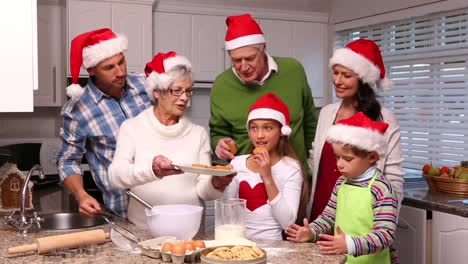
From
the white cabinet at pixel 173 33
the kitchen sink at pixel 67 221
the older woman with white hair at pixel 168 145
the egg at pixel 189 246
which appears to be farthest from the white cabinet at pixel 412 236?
the white cabinet at pixel 173 33

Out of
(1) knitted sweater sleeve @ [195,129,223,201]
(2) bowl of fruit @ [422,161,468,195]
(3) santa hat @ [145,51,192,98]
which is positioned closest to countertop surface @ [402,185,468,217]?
(2) bowl of fruit @ [422,161,468,195]

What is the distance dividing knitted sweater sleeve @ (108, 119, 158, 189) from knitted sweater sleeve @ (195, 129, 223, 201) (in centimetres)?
21

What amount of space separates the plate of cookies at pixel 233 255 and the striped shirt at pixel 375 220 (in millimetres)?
371

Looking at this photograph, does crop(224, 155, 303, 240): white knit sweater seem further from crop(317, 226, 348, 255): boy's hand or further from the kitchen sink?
the kitchen sink

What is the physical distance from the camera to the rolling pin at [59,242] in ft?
5.24

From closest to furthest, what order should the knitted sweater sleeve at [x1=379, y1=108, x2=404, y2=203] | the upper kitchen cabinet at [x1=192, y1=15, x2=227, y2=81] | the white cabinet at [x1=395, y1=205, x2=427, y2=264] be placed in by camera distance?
the knitted sweater sleeve at [x1=379, y1=108, x2=404, y2=203] < the white cabinet at [x1=395, y1=205, x2=427, y2=264] < the upper kitchen cabinet at [x1=192, y1=15, x2=227, y2=81]

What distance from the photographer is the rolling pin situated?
5.24 feet

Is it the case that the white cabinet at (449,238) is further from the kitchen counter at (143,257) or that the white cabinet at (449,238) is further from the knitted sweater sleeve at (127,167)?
the knitted sweater sleeve at (127,167)

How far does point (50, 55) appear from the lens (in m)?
4.29

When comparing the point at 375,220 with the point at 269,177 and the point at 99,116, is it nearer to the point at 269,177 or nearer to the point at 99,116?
the point at 269,177

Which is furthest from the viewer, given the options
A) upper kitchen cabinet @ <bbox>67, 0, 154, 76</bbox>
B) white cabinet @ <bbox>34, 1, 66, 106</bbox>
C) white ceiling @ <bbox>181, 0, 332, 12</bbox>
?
white ceiling @ <bbox>181, 0, 332, 12</bbox>

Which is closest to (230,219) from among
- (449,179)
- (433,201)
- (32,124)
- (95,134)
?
(95,134)

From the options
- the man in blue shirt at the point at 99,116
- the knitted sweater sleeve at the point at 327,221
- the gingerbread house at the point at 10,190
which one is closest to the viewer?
the knitted sweater sleeve at the point at 327,221

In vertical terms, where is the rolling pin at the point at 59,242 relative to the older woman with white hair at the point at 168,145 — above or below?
below
